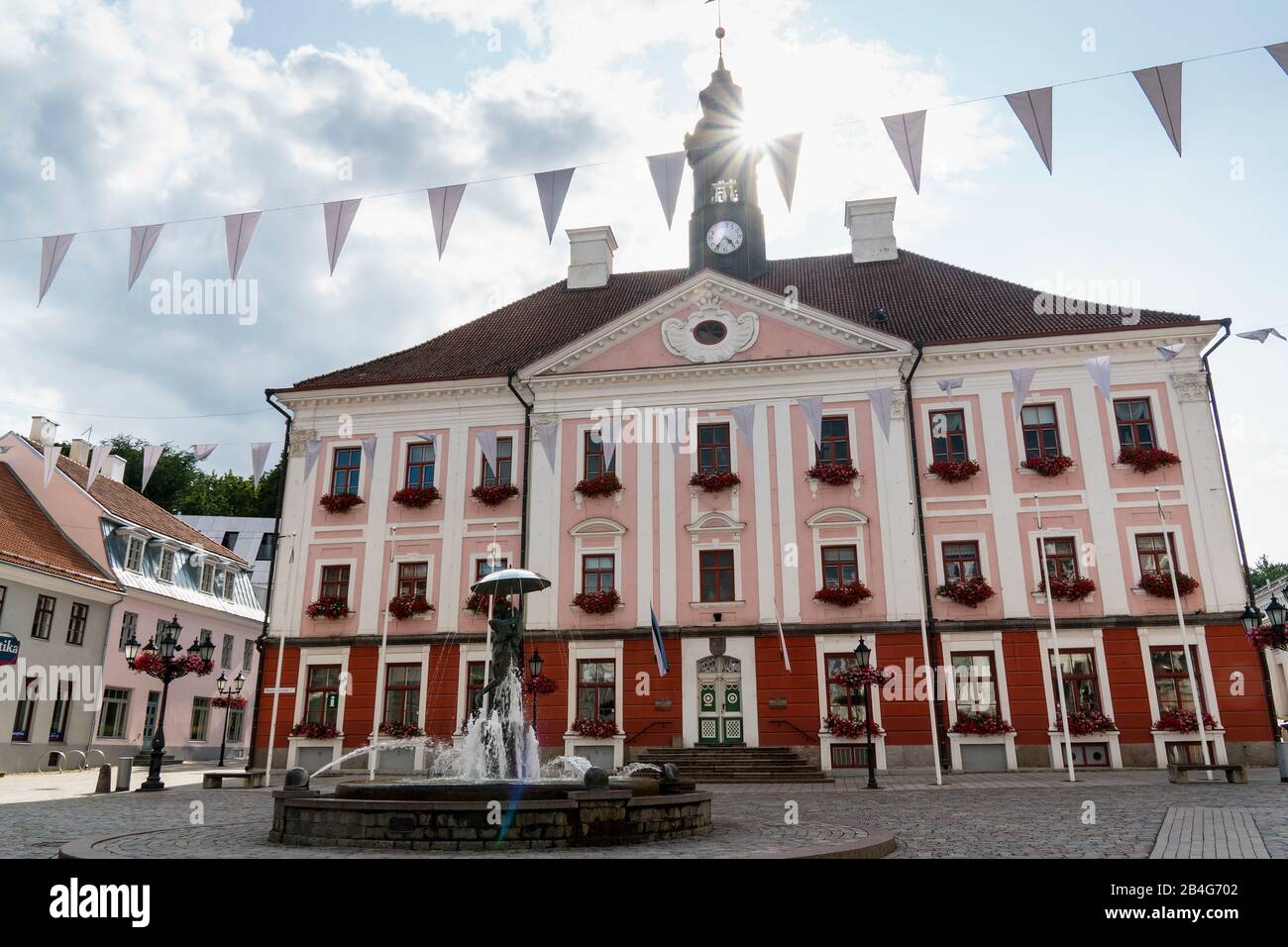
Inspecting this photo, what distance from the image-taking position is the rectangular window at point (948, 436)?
2522 centimetres

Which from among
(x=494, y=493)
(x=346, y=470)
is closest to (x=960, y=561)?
(x=494, y=493)

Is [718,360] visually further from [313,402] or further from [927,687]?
[313,402]

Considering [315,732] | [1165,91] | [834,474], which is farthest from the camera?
[315,732]

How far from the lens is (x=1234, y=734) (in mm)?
21766

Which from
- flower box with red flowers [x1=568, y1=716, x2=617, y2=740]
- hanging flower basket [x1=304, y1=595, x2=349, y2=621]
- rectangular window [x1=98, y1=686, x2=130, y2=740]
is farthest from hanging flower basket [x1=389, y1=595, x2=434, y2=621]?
rectangular window [x1=98, y1=686, x2=130, y2=740]

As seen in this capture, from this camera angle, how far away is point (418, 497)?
89.0 ft

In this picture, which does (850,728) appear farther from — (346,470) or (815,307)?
(346,470)

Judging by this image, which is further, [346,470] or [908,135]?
[346,470]

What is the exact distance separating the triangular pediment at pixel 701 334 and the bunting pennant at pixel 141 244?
44.7 ft

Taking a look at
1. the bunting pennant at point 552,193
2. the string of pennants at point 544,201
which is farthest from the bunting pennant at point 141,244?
the bunting pennant at point 552,193

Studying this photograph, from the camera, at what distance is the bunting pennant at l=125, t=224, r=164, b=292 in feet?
47.7

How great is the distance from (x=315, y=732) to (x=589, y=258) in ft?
62.4

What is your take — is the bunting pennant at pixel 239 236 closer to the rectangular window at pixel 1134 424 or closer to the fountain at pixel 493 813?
the fountain at pixel 493 813

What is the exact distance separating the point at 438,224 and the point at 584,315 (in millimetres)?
17454
